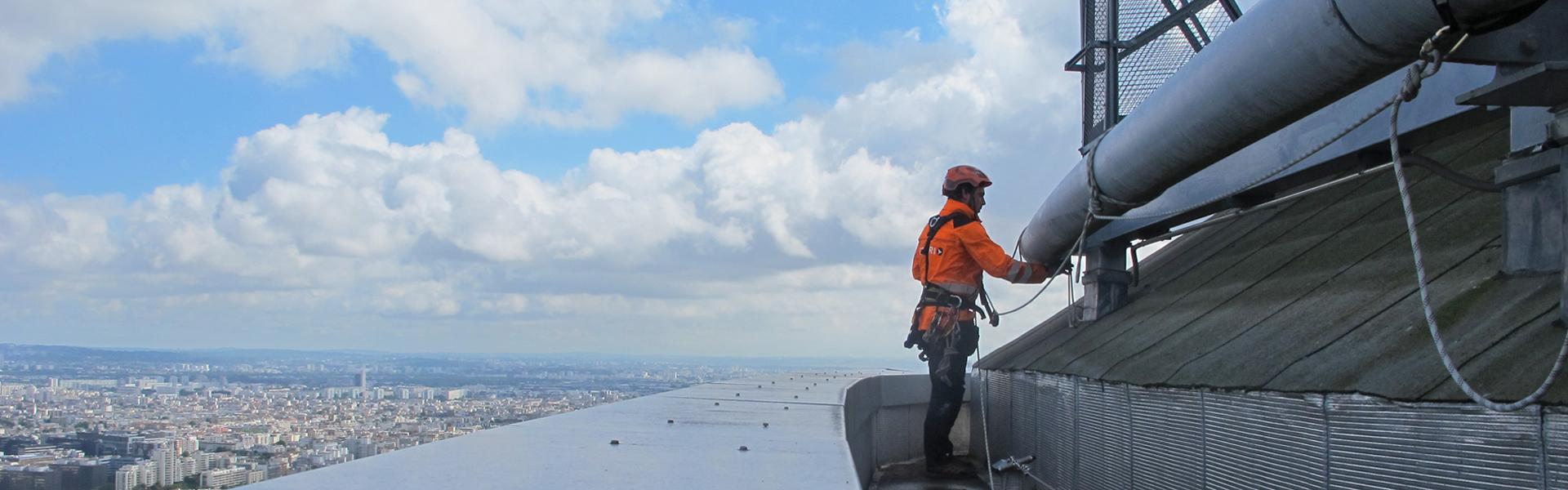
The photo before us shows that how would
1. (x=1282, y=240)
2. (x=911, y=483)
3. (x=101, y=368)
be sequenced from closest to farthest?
1. (x=1282, y=240)
2. (x=911, y=483)
3. (x=101, y=368)

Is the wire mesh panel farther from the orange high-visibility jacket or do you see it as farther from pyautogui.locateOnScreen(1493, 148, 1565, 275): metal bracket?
pyautogui.locateOnScreen(1493, 148, 1565, 275): metal bracket

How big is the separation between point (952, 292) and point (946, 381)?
0.62 m

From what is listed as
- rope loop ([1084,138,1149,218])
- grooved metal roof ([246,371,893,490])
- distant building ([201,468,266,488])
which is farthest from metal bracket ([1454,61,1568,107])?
distant building ([201,468,266,488])

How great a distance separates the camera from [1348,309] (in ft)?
14.5

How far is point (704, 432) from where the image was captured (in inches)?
173

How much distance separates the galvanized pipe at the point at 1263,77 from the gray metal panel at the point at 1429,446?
1.06m

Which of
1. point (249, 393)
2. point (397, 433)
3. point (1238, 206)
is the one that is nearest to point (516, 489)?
point (397, 433)

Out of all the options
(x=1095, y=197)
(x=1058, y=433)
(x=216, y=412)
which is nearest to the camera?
(x=1058, y=433)

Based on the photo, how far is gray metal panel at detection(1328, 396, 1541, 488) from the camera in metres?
2.77

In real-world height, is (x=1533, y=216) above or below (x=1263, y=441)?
above

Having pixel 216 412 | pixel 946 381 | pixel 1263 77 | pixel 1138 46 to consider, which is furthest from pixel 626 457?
pixel 216 412

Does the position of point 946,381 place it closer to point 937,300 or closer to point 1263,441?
point 937,300

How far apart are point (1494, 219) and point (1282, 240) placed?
2.05m

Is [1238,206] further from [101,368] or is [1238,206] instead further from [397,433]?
[101,368]
